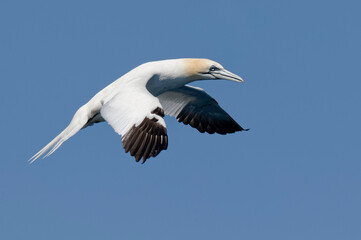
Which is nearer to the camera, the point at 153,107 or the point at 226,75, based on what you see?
the point at 153,107

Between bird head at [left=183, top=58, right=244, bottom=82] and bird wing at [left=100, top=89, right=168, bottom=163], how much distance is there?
1795mm

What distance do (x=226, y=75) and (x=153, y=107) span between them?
3.03 metres

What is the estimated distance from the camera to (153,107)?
606 inches

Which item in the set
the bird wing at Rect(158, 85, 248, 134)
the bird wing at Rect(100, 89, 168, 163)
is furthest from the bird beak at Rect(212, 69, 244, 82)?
the bird wing at Rect(100, 89, 168, 163)

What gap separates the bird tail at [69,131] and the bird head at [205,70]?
234 centimetres

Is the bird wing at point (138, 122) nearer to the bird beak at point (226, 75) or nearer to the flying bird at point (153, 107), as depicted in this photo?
the flying bird at point (153, 107)

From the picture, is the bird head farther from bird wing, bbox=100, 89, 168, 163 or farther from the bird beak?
bird wing, bbox=100, 89, 168, 163

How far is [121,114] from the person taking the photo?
15.5 m

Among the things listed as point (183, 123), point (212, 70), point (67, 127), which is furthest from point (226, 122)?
point (67, 127)

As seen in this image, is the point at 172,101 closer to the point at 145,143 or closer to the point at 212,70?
the point at 212,70

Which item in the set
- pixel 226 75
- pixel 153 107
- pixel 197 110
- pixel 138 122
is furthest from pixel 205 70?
pixel 138 122

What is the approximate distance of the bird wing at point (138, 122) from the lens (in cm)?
1482

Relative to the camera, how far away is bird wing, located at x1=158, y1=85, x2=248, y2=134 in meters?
19.3

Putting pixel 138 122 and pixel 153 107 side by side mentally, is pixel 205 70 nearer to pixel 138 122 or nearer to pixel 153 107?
pixel 153 107
